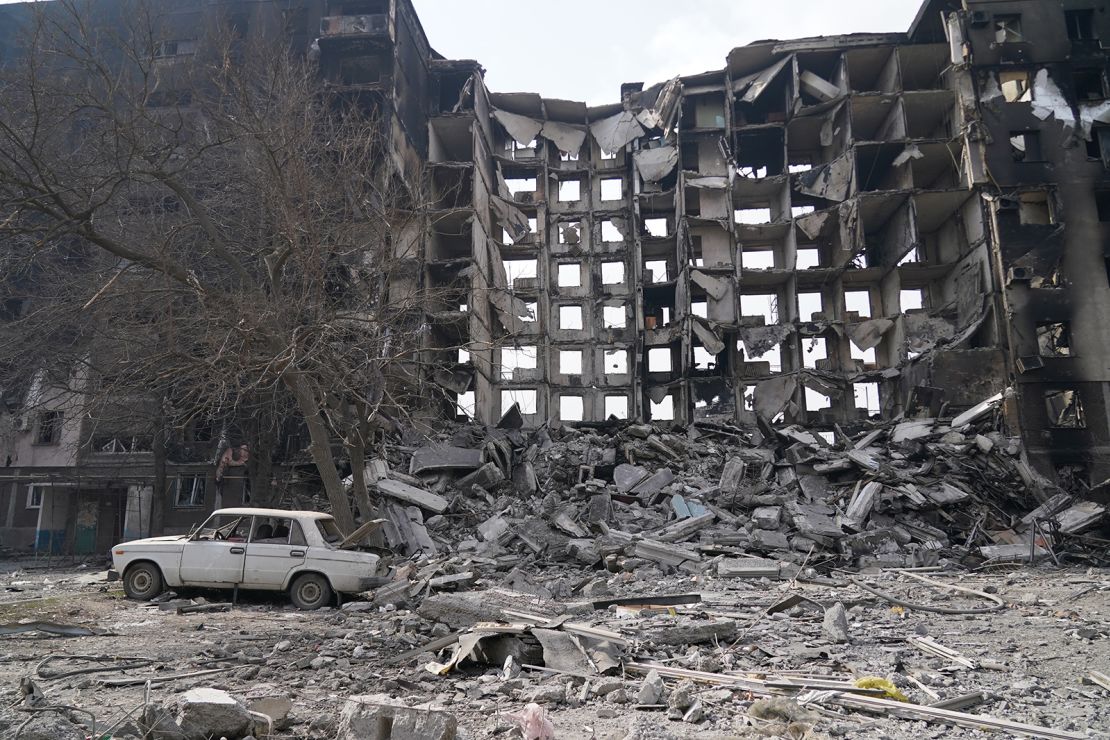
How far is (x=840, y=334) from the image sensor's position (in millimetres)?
31359

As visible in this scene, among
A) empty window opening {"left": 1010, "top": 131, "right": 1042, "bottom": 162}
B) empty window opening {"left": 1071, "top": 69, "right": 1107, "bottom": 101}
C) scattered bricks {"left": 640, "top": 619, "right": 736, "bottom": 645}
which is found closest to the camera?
scattered bricks {"left": 640, "top": 619, "right": 736, "bottom": 645}

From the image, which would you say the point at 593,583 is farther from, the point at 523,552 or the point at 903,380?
the point at 903,380

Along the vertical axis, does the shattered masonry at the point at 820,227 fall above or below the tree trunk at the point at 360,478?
above

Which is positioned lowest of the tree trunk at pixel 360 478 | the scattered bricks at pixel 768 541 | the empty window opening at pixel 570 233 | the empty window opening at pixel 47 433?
the scattered bricks at pixel 768 541

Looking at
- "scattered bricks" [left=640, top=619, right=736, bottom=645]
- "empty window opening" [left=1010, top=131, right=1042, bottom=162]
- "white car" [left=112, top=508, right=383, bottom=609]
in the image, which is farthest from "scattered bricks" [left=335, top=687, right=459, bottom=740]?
"empty window opening" [left=1010, top=131, right=1042, bottom=162]

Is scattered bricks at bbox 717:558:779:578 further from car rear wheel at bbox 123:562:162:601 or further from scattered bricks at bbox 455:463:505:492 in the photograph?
car rear wheel at bbox 123:562:162:601

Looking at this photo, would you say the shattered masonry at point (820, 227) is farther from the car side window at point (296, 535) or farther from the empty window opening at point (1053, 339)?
the car side window at point (296, 535)

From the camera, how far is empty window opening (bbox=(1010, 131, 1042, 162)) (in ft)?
89.7

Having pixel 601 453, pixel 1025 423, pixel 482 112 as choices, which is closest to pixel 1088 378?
pixel 1025 423

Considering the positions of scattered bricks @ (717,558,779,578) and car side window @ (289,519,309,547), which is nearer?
car side window @ (289,519,309,547)

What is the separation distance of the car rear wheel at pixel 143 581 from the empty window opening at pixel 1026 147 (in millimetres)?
32232

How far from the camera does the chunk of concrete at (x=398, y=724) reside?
12.5ft

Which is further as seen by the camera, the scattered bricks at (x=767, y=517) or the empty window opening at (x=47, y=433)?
the empty window opening at (x=47, y=433)

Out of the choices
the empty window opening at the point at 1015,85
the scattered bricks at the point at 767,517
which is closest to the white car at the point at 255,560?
the scattered bricks at the point at 767,517
